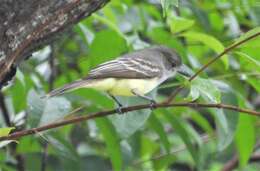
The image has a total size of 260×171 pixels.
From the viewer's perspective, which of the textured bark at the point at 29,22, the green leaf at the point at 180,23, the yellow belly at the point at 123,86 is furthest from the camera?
the yellow belly at the point at 123,86

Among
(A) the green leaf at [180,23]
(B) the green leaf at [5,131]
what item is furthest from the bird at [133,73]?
Answer: (B) the green leaf at [5,131]

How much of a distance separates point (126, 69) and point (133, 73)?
0.22ft

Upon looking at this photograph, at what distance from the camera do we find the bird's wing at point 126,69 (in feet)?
11.2

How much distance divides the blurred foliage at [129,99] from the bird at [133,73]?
0.20ft

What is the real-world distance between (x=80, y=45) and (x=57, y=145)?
1246 millimetres

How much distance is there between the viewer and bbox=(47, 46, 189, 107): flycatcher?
338 cm

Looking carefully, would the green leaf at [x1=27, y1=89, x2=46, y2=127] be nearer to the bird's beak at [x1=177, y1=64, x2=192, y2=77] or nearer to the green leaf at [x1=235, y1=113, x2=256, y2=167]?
the bird's beak at [x1=177, y1=64, x2=192, y2=77]

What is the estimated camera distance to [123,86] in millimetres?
3605

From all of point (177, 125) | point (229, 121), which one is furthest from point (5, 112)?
point (229, 121)

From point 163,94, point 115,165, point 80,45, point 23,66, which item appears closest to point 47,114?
point 115,165

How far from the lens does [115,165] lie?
129 inches

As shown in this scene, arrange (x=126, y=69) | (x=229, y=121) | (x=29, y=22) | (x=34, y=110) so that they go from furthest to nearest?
1. (x=126, y=69)
2. (x=229, y=121)
3. (x=34, y=110)
4. (x=29, y=22)

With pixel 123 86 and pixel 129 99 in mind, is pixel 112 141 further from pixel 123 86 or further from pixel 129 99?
pixel 123 86

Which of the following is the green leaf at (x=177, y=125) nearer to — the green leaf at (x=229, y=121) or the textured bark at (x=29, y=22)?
the green leaf at (x=229, y=121)
